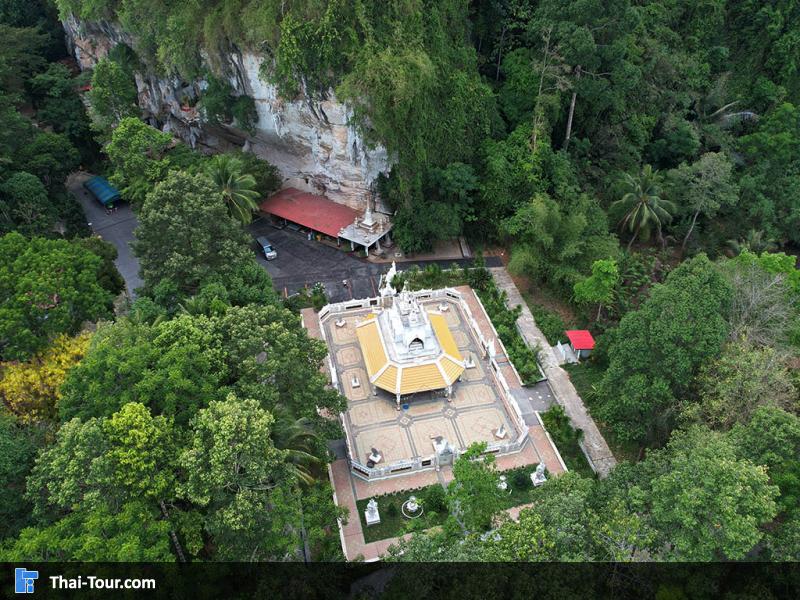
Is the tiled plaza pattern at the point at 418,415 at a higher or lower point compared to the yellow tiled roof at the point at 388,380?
lower

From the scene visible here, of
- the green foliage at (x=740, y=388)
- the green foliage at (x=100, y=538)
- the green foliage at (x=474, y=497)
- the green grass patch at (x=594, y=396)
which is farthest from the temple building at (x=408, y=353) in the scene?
the green foliage at (x=100, y=538)

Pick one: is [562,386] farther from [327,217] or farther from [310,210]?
[310,210]

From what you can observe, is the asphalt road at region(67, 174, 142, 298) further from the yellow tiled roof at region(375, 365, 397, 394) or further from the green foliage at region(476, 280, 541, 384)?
the green foliage at region(476, 280, 541, 384)

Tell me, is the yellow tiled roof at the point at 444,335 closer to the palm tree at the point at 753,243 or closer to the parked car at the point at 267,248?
the parked car at the point at 267,248

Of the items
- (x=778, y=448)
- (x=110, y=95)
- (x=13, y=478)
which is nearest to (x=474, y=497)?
(x=778, y=448)

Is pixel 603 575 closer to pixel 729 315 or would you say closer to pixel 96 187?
pixel 729 315
